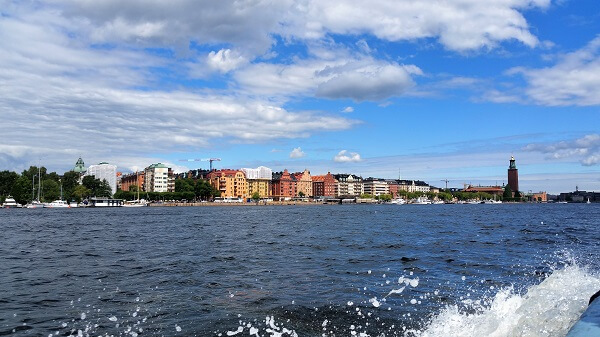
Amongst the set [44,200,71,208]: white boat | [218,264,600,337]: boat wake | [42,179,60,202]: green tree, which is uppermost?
[42,179,60,202]: green tree

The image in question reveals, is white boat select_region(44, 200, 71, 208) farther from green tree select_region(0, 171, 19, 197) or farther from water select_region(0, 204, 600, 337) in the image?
water select_region(0, 204, 600, 337)

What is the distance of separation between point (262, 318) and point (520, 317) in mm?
6435

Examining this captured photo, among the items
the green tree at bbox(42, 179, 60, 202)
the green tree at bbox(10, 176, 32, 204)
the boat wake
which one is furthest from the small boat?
the boat wake

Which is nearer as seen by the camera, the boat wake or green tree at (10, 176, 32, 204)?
the boat wake

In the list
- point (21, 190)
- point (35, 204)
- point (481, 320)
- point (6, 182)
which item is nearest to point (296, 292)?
point (481, 320)

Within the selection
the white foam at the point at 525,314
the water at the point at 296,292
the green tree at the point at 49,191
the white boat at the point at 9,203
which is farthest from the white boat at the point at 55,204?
the white foam at the point at 525,314

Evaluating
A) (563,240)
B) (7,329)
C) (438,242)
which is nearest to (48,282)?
(7,329)

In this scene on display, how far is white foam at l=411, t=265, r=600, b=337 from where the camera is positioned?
985 centimetres

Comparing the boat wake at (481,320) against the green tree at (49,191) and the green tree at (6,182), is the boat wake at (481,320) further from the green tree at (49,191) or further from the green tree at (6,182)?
the green tree at (6,182)

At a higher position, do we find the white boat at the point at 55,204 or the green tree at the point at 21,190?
the green tree at the point at 21,190

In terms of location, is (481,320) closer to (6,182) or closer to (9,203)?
(9,203)

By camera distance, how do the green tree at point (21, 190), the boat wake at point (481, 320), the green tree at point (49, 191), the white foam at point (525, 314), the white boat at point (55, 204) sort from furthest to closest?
the green tree at point (49, 191)
the white boat at point (55, 204)
the green tree at point (21, 190)
the boat wake at point (481, 320)
the white foam at point (525, 314)

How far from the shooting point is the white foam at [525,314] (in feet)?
32.3

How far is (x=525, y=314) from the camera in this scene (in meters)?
10.9
